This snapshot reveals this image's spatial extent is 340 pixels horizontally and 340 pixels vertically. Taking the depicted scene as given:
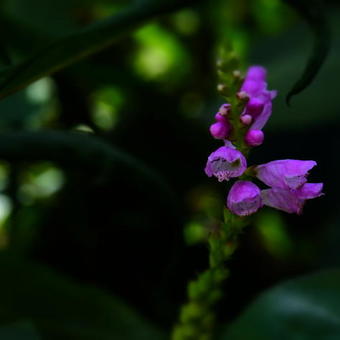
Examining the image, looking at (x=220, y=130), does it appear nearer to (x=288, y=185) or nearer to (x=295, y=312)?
(x=288, y=185)

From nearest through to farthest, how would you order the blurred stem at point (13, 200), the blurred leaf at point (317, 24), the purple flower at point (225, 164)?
the purple flower at point (225, 164)
the blurred leaf at point (317, 24)
the blurred stem at point (13, 200)

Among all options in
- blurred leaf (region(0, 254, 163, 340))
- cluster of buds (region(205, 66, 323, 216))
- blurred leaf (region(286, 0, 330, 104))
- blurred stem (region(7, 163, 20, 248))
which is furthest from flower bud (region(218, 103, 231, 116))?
blurred stem (region(7, 163, 20, 248))

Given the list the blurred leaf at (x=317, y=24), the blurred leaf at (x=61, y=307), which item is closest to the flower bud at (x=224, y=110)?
the blurred leaf at (x=317, y=24)

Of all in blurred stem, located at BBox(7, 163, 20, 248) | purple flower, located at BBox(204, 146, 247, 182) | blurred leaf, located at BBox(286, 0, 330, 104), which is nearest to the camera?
purple flower, located at BBox(204, 146, 247, 182)

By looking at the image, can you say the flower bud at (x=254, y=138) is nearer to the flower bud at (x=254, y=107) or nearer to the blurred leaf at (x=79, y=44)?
the flower bud at (x=254, y=107)

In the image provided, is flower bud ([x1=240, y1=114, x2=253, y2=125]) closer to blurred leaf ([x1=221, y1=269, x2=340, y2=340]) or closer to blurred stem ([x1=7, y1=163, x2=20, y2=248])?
blurred leaf ([x1=221, y1=269, x2=340, y2=340])

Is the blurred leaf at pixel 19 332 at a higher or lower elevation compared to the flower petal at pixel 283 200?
lower

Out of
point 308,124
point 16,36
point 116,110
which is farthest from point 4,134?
point 116,110
